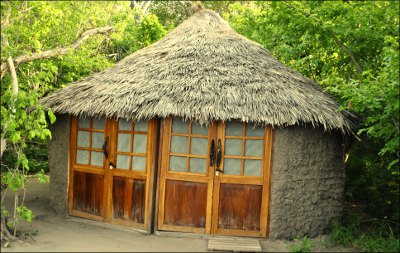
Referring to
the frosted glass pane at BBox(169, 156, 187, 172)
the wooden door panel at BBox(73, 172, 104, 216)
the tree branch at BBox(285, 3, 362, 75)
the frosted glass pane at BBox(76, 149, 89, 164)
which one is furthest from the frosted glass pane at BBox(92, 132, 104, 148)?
the tree branch at BBox(285, 3, 362, 75)

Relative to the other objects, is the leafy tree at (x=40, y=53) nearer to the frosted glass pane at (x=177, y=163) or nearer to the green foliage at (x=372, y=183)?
the frosted glass pane at (x=177, y=163)

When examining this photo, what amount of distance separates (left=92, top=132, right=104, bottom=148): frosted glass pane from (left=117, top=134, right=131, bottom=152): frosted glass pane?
365mm

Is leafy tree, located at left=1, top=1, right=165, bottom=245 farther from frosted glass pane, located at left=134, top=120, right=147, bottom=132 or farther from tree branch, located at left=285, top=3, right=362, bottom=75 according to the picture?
tree branch, located at left=285, top=3, right=362, bottom=75

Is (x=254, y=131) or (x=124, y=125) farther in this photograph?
(x=124, y=125)

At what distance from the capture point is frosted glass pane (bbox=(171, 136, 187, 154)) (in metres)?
7.63

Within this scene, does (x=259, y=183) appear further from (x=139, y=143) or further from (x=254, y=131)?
(x=139, y=143)

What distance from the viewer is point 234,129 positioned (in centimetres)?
754

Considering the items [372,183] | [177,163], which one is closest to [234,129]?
[177,163]

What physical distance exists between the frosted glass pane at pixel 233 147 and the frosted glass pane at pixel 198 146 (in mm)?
321

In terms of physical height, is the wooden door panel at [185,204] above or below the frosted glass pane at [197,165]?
below

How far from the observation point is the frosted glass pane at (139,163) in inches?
308

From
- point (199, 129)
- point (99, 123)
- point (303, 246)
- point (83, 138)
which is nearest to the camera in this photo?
point (303, 246)

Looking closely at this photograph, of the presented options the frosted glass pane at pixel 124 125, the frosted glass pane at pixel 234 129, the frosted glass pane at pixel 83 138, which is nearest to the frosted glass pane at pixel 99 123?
the frosted glass pane at pixel 83 138

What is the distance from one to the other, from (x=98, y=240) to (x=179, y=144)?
1.85m
